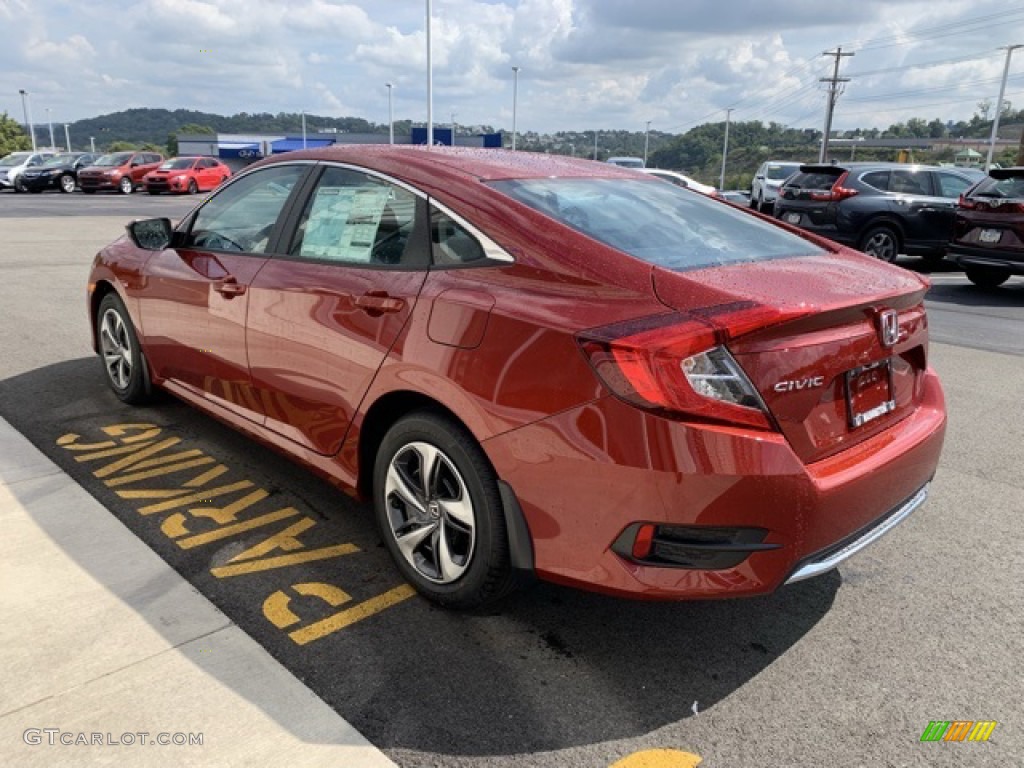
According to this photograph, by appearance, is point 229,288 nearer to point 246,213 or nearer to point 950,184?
point 246,213

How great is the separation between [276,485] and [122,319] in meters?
1.71

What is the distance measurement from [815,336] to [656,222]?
35.5 inches

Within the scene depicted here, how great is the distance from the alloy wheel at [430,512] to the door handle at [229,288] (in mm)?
1291

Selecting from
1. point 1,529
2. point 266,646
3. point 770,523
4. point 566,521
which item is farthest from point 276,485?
point 770,523

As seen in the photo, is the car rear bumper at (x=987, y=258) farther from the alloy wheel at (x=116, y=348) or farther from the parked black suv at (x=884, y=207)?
the alloy wheel at (x=116, y=348)

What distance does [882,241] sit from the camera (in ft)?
43.2

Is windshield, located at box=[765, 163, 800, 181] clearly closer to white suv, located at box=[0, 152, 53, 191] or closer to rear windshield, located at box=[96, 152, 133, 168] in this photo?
rear windshield, located at box=[96, 152, 133, 168]

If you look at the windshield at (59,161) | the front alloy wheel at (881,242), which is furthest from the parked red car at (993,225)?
the windshield at (59,161)

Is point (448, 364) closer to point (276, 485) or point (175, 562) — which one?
point (175, 562)

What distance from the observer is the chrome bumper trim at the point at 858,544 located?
241 cm

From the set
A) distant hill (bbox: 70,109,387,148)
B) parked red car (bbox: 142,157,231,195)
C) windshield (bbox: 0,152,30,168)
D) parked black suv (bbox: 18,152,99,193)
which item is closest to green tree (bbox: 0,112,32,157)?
distant hill (bbox: 70,109,387,148)

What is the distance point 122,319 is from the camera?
4.88m

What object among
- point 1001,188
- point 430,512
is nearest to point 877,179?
point 1001,188

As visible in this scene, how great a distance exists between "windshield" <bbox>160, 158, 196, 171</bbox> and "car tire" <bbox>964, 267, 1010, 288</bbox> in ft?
93.3
